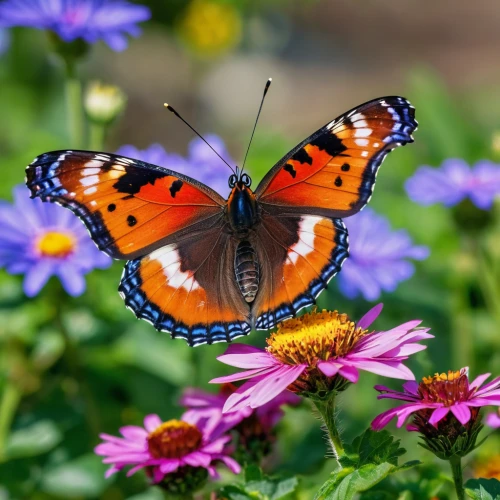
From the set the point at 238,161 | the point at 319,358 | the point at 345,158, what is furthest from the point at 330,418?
the point at 238,161

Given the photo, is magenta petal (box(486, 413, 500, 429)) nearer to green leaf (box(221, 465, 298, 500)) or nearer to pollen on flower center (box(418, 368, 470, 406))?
pollen on flower center (box(418, 368, 470, 406))

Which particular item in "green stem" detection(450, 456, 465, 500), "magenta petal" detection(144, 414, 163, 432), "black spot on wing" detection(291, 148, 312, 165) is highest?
"black spot on wing" detection(291, 148, 312, 165)

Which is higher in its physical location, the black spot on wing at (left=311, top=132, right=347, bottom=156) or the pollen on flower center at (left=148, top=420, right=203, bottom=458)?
the black spot on wing at (left=311, top=132, right=347, bottom=156)

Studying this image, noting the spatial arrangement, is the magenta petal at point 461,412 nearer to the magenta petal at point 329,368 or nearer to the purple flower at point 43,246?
the magenta petal at point 329,368

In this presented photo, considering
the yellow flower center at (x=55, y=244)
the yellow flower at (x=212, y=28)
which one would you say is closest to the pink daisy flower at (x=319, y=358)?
the yellow flower center at (x=55, y=244)

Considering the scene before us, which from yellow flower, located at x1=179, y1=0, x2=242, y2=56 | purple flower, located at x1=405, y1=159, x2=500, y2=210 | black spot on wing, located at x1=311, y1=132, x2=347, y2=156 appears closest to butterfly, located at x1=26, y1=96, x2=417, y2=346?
black spot on wing, located at x1=311, y1=132, x2=347, y2=156

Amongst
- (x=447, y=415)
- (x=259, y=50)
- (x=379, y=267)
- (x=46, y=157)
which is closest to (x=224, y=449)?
(x=447, y=415)

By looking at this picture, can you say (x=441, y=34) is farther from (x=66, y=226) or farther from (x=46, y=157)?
(x=46, y=157)

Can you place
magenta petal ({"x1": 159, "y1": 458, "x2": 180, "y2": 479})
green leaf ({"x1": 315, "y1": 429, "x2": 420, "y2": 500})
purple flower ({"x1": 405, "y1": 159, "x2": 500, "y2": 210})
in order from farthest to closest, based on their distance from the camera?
1. purple flower ({"x1": 405, "y1": 159, "x2": 500, "y2": 210})
2. magenta petal ({"x1": 159, "y1": 458, "x2": 180, "y2": 479})
3. green leaf ({"x1": 315, "y1": 429, "x2": 420, "y2": 500})
